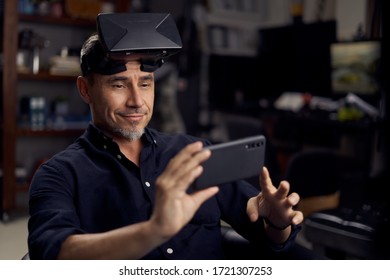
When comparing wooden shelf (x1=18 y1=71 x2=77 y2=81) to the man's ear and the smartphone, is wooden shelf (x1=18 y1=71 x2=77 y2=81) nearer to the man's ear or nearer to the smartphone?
the man's ear

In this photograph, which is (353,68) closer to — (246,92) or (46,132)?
(246,92)

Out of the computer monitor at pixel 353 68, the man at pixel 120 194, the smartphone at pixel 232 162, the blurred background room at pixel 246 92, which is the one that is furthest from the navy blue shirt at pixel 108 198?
the computer monitor at pixel 353 68

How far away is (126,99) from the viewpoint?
83cm

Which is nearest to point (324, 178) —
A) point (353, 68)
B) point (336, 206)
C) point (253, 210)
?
point (336, 206)

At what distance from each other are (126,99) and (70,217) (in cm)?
20

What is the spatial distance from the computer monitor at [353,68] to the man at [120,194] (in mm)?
1979

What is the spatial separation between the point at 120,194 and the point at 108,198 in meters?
0.02

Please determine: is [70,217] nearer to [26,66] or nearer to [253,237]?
[253,237]

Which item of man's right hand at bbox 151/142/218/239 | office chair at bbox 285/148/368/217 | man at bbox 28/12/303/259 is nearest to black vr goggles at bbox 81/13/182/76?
man at bbox 28/12/303/259

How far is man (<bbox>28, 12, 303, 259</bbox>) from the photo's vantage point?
745 mm

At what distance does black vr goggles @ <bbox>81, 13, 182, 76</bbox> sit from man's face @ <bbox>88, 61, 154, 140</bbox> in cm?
2

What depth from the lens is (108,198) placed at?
883 mm

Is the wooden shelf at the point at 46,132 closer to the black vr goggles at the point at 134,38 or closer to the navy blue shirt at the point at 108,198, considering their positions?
the navy blue shirt at the point at 108,198
